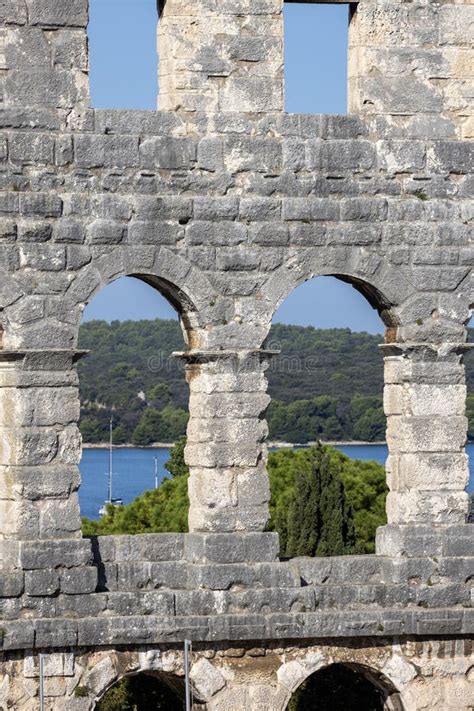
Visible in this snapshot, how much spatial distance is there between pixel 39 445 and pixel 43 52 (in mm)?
3939

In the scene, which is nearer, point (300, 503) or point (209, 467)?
point (209, 467)

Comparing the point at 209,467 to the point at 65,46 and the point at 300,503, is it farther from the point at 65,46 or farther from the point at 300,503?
the point at 300,503

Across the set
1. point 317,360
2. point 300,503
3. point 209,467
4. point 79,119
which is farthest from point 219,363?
point 317,360

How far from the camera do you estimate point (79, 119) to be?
924 inches

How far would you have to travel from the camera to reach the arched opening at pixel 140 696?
2720 cm

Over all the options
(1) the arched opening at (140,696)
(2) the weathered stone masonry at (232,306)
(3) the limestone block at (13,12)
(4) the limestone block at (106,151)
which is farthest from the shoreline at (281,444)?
(3) the limestone block at (13,12)

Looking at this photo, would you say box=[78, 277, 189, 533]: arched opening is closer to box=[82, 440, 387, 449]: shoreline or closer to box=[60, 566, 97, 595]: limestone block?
box=[82, 440, 387, 449]: shoreline

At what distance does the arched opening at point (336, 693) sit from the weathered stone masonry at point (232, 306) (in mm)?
2530

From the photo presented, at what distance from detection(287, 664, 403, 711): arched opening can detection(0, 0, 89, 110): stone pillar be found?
7629 mm

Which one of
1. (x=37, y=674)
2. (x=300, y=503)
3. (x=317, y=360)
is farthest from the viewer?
(x=317, y=360)

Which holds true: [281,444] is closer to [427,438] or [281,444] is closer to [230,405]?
[427,438]

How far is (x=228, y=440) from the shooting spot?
2375 centimetres

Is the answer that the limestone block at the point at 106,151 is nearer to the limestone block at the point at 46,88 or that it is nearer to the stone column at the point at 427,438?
the limestone block at the point at 46,88

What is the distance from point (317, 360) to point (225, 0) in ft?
153
